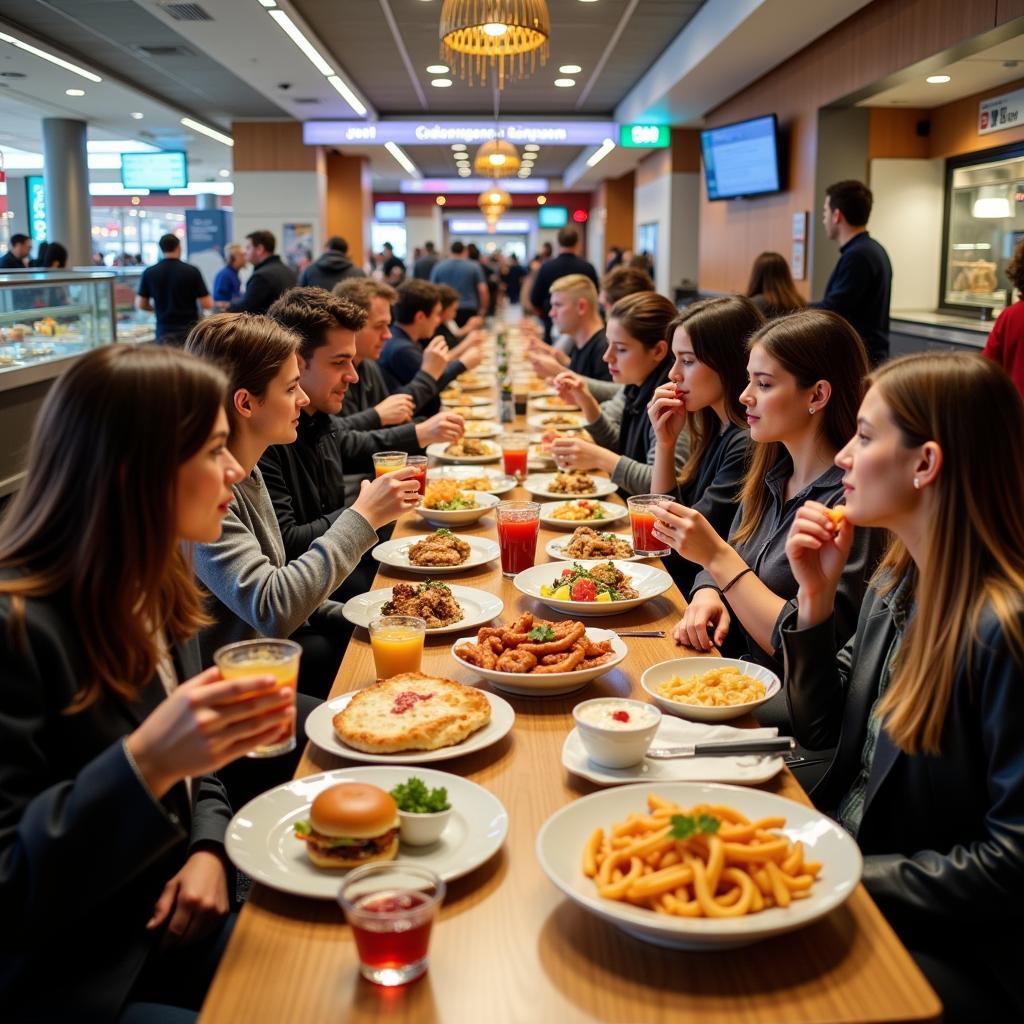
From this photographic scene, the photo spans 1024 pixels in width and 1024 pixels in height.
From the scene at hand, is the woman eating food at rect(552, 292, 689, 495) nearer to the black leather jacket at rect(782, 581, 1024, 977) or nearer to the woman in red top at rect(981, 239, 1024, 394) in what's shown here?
the woman in red top at rect(981, 239, 1024, 394)

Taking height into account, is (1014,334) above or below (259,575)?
above

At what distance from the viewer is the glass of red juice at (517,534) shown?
8.32 feet

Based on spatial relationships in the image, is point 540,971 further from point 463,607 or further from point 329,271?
point 329,271

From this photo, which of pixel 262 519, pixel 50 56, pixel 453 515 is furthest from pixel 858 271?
pixel 50 56

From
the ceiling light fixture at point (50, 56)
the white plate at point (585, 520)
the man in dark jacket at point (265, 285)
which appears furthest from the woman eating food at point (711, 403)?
the ceiling light fixture at point (50, 56)

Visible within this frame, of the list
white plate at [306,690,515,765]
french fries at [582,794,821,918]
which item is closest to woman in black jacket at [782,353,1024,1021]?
french fries at [582,794,821,918]

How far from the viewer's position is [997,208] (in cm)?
754

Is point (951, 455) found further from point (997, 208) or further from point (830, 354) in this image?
point (997, 208)

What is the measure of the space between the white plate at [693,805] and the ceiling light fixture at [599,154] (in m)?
14.8

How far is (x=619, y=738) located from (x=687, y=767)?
0.42 ft

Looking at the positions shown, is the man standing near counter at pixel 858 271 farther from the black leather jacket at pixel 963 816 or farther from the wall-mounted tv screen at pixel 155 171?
the wall-mounted tv screen at pixel 155 171

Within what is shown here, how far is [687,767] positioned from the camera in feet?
5.04

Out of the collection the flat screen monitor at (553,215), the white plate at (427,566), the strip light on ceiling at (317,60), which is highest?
the flat screen monitor at (553,215)

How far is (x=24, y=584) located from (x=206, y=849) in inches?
21.2
